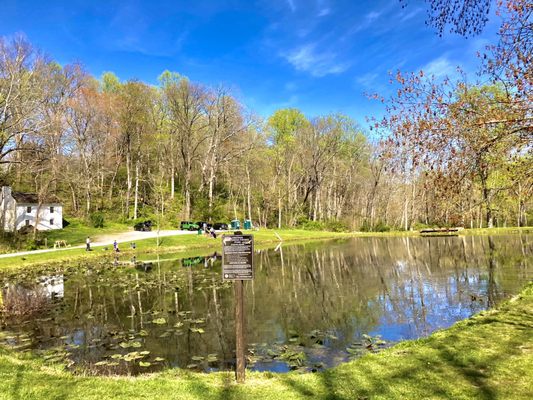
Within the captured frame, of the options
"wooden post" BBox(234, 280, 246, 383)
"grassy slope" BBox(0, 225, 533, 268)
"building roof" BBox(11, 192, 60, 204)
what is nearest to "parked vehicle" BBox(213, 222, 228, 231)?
"grassy slope" BBox(0, 225, 533, 268)

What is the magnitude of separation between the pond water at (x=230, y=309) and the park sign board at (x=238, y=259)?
3301 mm

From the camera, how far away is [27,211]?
46.4 metres

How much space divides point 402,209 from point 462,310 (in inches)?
2594

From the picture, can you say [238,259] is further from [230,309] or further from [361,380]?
[230,309]

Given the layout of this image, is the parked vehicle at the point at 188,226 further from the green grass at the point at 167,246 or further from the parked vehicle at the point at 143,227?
the green grass at the point at 167,246

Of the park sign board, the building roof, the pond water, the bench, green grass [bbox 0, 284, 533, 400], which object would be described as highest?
the building roof

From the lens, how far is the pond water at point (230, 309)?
9977 mm

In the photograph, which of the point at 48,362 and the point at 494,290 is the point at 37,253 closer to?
the point at 48,362

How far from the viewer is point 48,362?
8797mm

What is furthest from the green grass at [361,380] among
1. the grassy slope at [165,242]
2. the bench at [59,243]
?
the bench at [59,243]

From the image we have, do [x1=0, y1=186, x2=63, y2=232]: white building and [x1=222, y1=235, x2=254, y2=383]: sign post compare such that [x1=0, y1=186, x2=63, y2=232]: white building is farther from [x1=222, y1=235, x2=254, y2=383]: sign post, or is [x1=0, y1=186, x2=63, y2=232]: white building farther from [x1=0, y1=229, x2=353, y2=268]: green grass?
[x1=222, y1=235, x2=254, y2=383]: sign post

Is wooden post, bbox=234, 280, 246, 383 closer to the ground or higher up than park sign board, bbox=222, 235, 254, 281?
closer to the ground

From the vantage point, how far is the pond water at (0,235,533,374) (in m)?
9.98

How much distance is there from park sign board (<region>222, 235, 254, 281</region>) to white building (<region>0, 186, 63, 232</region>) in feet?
142
